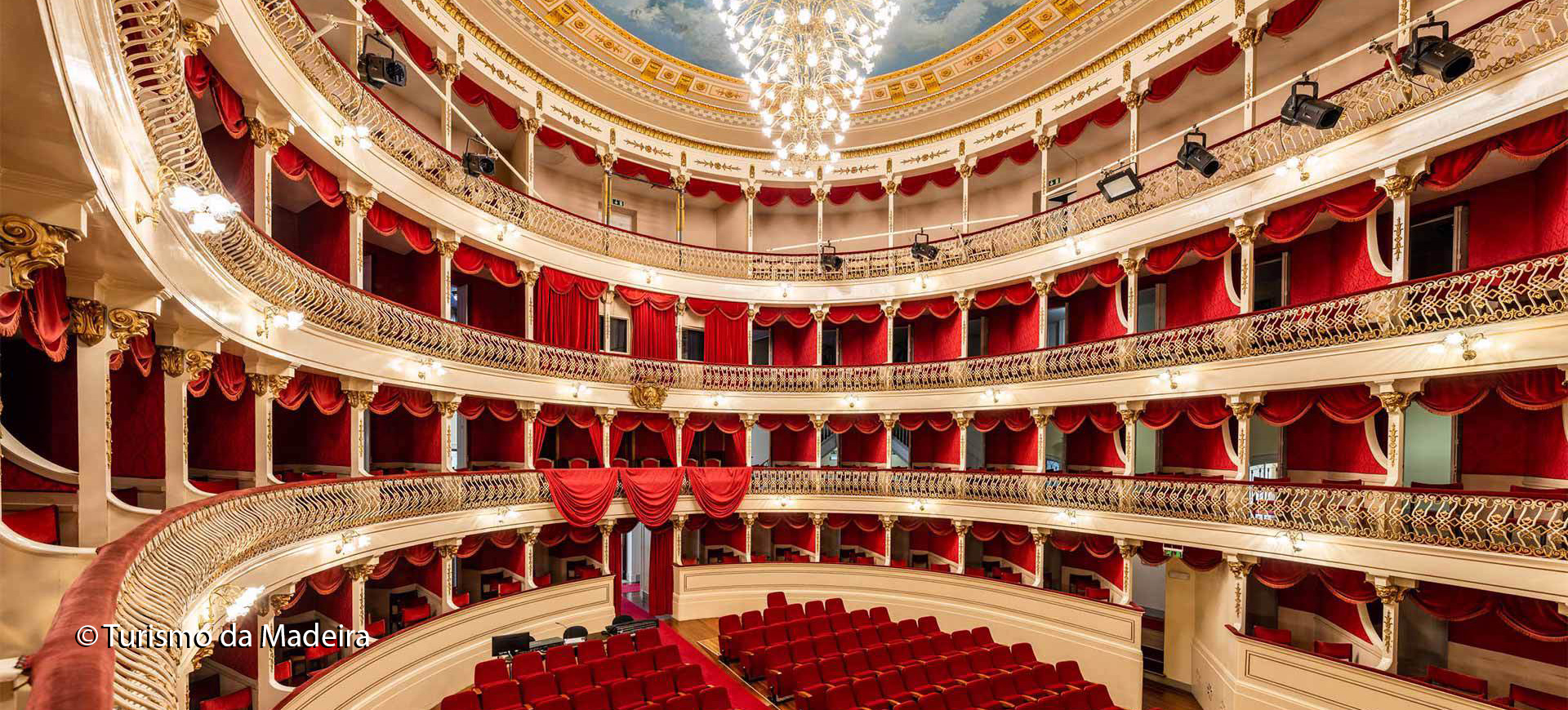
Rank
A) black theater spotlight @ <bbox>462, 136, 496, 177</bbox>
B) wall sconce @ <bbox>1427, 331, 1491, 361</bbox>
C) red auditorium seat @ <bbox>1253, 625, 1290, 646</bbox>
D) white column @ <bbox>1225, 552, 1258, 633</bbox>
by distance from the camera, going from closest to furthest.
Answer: wall sconce @ <bbox>1427, 331, 1491, 361</bbox> → red auditorium seat @ <bbox>1253, 625, 1290, 646</bbox> → white column @ <bbox>1225, 552, 1258, 633</bbox> → black theater spotlight @ <bbox>462, 136, 496, 177</bbox>

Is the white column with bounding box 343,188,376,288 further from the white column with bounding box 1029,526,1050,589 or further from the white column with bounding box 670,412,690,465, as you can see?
the white column with bounding box 1029,526,1050,589

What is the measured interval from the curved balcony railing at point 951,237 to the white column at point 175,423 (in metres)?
4.05

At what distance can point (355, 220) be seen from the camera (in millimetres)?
11023

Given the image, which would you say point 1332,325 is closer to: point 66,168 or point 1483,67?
point 1483,67

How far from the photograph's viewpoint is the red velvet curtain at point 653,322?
17828mm

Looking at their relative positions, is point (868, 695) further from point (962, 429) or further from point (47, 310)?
point (47, 310)

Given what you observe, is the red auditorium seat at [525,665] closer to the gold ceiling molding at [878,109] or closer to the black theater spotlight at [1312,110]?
the gold ceiling molding at [878,109]

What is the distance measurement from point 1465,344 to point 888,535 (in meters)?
11.8

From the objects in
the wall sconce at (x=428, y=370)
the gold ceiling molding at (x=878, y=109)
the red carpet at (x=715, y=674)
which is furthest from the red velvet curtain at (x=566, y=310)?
the red carpet at (x=715, y=674)

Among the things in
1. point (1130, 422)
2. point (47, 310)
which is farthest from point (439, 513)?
point (1130, 422)

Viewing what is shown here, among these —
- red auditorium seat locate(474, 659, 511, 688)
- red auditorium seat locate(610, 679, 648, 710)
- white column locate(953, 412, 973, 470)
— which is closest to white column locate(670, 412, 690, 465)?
white column locate(953, 412, 973, 470)

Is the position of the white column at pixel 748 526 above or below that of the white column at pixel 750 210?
below

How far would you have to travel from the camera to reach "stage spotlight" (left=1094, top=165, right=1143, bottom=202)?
12.5 meters

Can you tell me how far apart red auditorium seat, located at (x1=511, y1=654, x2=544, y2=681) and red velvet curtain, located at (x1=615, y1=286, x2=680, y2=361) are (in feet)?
25.9
